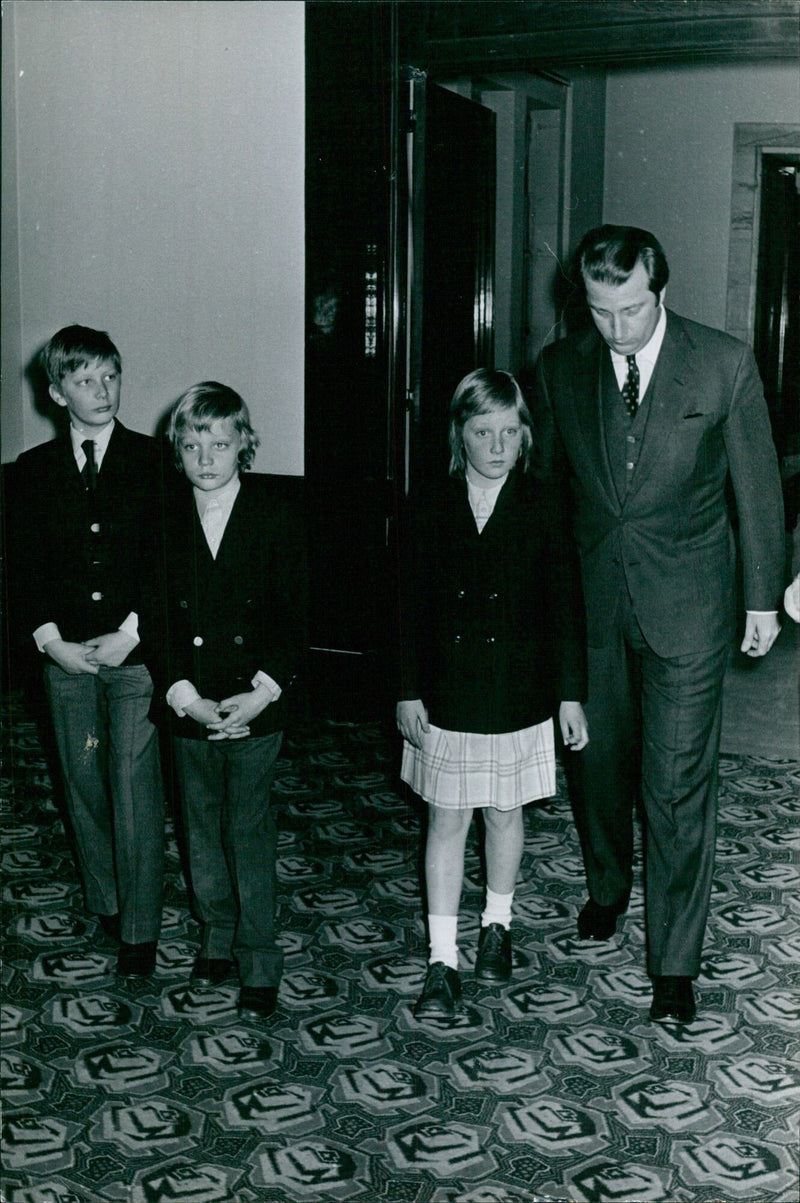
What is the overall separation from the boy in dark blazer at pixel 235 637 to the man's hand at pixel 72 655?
0.78 ft

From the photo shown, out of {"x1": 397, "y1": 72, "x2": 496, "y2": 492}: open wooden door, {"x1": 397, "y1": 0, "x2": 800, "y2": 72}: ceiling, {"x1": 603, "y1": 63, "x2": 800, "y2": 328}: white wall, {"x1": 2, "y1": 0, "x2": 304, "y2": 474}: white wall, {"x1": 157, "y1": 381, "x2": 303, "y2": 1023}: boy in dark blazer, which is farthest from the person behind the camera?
{"x1": 603, "y1": 63, "x2": 800, "y2": 328}: white wall

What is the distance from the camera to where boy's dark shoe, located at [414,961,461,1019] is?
2867mm

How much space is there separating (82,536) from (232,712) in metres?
0.61

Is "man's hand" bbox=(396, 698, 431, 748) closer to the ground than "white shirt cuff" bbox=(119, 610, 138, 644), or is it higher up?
closer to the ground

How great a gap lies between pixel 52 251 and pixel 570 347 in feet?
8.18

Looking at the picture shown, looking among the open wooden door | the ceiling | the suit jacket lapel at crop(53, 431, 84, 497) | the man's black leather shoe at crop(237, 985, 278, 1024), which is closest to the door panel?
the open wooden door

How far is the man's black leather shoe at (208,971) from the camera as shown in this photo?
3.02 metres

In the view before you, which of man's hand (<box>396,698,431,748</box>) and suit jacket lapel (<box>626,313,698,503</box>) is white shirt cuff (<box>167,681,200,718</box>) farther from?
suit jacket lapel (<box>626,313,698,503</box>)

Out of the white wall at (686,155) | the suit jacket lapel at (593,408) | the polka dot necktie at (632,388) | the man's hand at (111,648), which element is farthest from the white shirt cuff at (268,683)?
the white wall at (686,155)

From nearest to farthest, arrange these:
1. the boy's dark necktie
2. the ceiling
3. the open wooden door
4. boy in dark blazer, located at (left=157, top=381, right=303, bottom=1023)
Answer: boy in dark blazer, located at (left=157, top=381, right=303, bottom=1023) → the boy's dark necktie → the ceiling → the open wooden door

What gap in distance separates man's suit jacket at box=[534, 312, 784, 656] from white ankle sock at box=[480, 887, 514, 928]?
682 millimetres

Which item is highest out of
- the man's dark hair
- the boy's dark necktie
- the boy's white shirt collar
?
the man's dark hair

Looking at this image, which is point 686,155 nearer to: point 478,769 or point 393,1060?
point 478,769

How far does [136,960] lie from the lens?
3092mm
